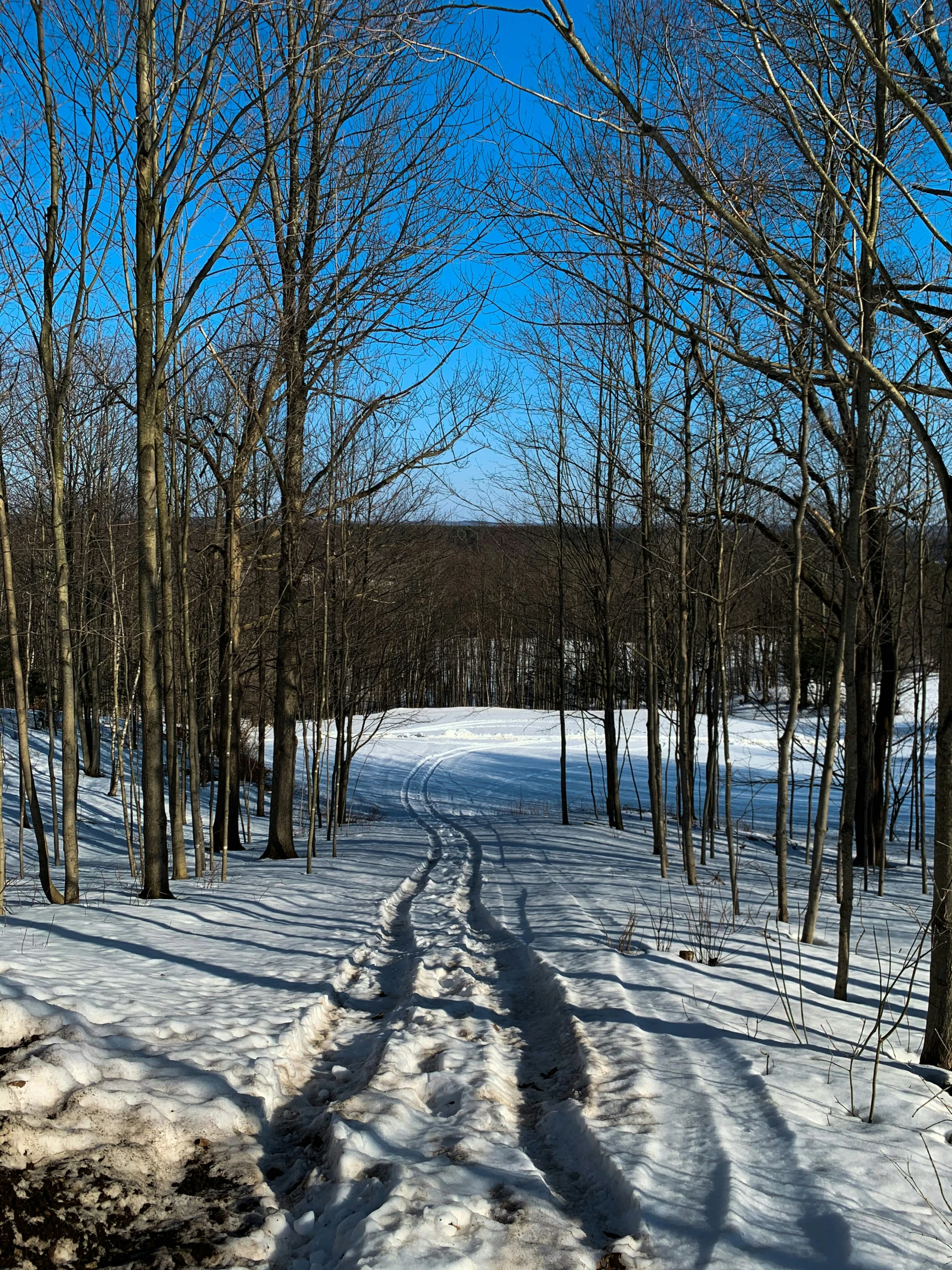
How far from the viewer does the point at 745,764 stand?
A: 3167 cm

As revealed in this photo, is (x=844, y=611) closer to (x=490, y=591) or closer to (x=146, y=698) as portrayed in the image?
(x=146, y=698)

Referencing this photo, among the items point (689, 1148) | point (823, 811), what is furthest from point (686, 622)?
point (689, 1148)

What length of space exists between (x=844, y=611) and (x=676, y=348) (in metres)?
5.45

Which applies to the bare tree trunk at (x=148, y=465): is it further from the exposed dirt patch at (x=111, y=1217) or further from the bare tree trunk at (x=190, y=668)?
the exposed dirt patch at (x=111, y=1217)

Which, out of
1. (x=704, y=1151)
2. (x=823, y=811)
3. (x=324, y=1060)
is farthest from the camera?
(x=823, y=811)

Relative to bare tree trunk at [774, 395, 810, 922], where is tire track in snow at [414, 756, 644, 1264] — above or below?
below

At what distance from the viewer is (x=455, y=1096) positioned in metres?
3.71

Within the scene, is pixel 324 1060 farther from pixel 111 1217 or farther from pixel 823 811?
pixel 823 811

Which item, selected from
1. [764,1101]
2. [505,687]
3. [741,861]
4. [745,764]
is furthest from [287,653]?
[505,687]

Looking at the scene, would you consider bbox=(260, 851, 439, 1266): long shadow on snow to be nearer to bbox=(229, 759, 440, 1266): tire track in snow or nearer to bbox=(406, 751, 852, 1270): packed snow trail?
bbox=(229, 759, 440, 1266): tire track in snow

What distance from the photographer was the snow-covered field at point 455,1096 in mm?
2613

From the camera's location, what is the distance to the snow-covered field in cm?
261

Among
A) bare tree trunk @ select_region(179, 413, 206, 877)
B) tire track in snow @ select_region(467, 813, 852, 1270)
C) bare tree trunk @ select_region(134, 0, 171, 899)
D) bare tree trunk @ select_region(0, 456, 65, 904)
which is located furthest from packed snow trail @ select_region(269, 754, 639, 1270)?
bare tree trunk @ select_region(179, 413, 206, 877)

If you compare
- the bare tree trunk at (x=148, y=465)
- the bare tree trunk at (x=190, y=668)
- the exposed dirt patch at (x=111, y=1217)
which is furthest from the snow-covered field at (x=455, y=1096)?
the bare tree trunk at (x=190, y=668)
